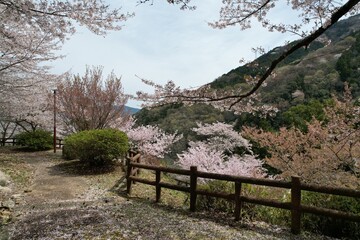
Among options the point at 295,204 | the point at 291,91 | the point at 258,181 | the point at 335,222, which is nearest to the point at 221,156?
the point at 258,181

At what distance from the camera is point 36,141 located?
1811 centimetres

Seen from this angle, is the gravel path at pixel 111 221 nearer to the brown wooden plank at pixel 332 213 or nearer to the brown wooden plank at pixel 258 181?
the brown wooden plank at pixel 332 213

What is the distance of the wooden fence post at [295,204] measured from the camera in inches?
209

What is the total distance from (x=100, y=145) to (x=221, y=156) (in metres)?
8.19

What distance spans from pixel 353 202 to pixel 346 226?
50 cm

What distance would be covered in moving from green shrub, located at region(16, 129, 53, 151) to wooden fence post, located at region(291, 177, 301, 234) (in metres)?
17.0

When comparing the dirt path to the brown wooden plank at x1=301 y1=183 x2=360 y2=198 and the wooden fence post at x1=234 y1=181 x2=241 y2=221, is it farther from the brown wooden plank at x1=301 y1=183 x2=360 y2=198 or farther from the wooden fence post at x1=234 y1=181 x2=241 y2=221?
the brown wooden plank at x1=301 y1=183 x2=360 y2=198

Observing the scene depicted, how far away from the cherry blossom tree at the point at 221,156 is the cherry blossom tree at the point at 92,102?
4225 mm

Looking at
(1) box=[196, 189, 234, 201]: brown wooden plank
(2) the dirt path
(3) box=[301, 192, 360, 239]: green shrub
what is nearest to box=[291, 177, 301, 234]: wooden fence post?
(3) box=[301, 192, 360, 239]: green shrub

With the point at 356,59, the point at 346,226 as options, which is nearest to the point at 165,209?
the point at 346,226

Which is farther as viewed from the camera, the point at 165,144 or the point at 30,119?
the point at 30,119

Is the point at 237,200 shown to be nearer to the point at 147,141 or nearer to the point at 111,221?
the point at 111,221

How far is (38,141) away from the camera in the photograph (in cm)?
1817

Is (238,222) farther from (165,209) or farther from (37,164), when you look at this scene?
(37,164)
